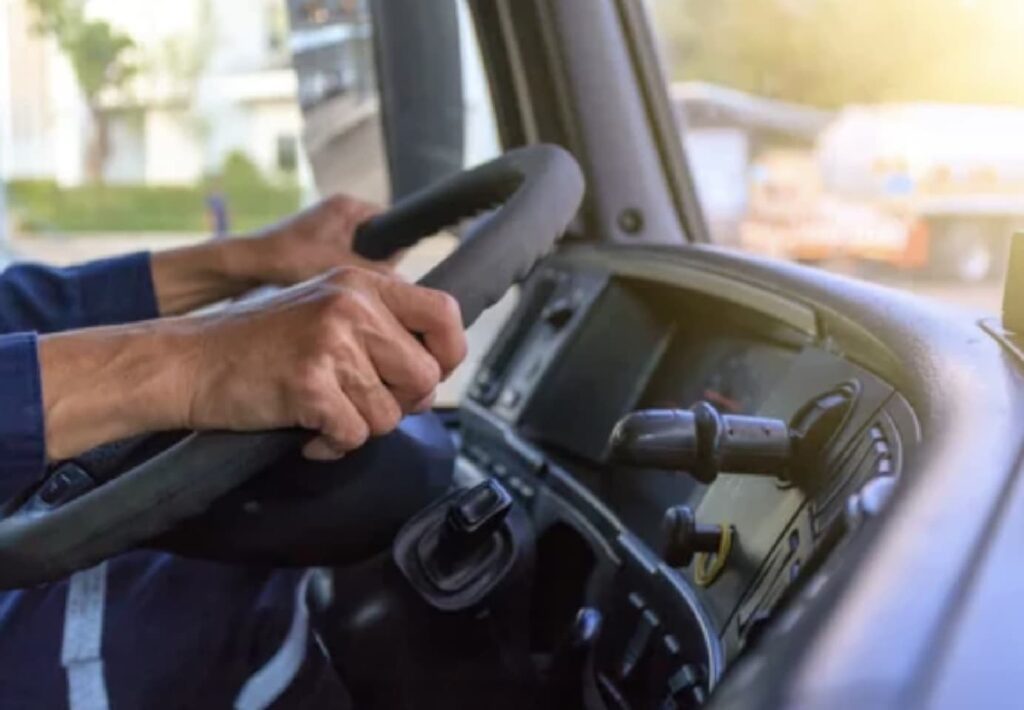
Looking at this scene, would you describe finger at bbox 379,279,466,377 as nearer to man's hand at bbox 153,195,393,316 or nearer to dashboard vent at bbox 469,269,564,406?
man's hand at bbox 153,195,393,316

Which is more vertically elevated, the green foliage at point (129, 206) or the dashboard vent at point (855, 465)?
the dashboard vent at point (855, 465)

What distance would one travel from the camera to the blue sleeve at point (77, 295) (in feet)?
4.84

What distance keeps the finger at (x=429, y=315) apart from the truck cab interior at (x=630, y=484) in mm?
37

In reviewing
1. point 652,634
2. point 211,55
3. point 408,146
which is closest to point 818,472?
point 652,634

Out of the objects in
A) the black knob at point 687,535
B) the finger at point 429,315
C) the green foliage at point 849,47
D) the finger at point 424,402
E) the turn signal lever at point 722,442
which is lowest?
the black knob at point 687,535

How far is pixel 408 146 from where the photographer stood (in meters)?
2.16

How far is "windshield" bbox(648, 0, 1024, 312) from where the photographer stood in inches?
59.6

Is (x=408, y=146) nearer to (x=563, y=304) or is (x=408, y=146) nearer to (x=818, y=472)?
(x=563, y=304)

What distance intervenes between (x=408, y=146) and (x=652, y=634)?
3.93 ft

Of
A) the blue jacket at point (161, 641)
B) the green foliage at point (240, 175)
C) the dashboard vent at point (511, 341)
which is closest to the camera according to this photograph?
the blue jacket at point (161, 641)

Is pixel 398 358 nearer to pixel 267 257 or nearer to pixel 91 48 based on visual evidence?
pixel 267 257

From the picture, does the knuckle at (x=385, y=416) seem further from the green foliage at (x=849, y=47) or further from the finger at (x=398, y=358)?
the green foliage at (x=849, y=47)

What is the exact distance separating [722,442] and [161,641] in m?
0.50

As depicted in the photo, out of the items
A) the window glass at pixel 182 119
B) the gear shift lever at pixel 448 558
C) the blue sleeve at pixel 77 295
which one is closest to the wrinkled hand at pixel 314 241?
the blue sleeve at pixel 77 295
